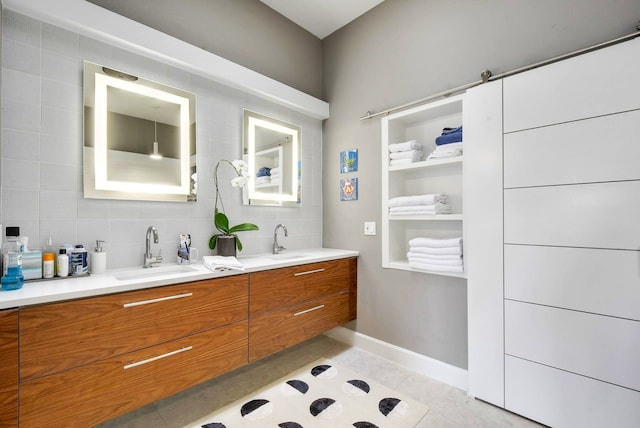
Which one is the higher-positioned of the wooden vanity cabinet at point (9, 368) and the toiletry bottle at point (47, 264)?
the toiletry bottle at point (47, 264)

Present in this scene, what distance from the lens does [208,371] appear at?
5.26 ft

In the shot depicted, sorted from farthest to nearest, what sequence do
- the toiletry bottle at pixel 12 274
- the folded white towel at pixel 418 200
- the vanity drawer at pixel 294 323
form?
the folded white towel at pixel 418 200, the vanity drawer at pixel 294 323, the toiletry bottle at pixel 12 274

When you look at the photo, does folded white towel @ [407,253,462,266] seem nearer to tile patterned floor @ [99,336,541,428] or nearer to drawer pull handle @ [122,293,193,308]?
tile patterned floor @ [99,336,541,428]

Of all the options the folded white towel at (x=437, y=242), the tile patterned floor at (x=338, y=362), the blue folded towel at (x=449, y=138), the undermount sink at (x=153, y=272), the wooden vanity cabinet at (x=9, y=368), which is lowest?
the tile patterned floor at (x=338, y=362)

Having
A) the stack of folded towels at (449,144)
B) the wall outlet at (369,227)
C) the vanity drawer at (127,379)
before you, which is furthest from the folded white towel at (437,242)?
the vanity drawer at (127,379)

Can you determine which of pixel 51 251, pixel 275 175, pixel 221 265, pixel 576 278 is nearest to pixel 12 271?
pixel 51 251

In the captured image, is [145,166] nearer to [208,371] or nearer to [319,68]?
[208,371]

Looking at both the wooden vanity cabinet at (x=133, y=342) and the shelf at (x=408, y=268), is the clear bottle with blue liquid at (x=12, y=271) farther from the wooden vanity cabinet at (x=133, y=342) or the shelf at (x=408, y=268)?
the shelf at (x=408, y=268)

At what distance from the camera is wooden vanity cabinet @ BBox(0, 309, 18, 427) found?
3.42ft

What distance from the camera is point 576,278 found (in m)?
1.46

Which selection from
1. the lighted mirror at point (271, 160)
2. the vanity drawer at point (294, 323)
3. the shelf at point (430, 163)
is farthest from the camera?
the lighted mirror at point (271, 160)

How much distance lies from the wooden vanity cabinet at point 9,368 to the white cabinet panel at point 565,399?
Answer: 2294 mm

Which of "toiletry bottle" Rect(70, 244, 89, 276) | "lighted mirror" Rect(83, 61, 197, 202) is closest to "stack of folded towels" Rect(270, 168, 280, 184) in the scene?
"lighted mirror" Rect(83, 61, 197, 202)

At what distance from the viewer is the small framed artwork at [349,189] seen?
104 inches
